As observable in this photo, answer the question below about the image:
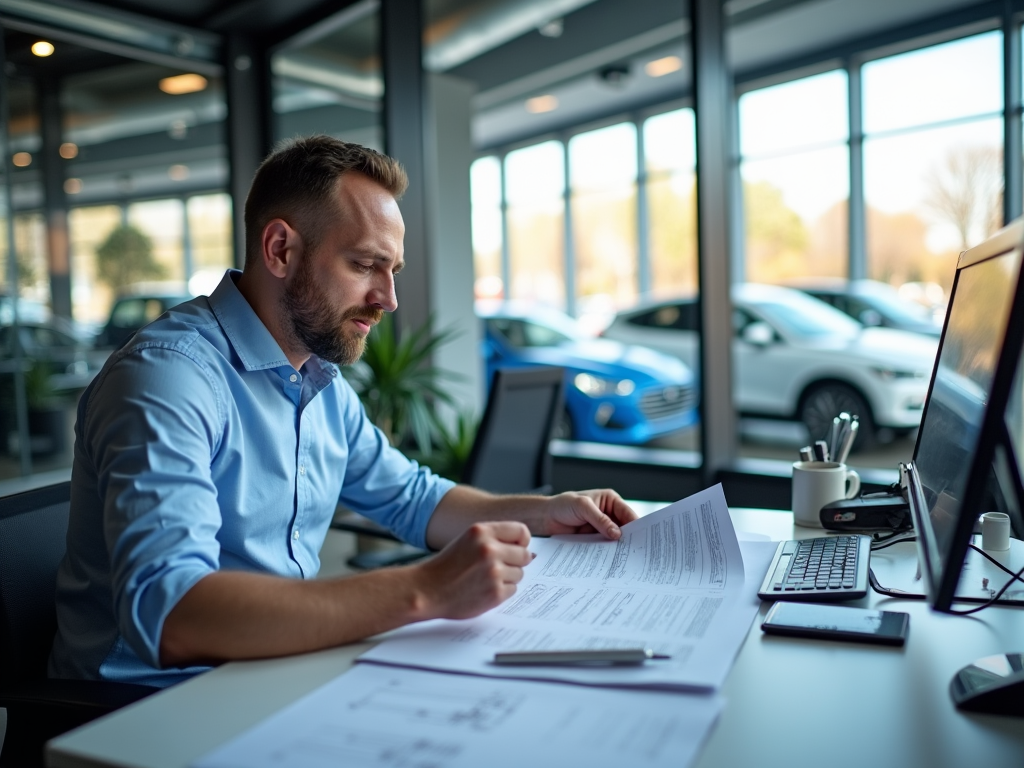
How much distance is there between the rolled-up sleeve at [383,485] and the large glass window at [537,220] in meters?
7.84

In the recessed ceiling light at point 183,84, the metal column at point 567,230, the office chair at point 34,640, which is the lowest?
the office chair at point 34,640

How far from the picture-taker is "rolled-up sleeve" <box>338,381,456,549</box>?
1625 millimetres

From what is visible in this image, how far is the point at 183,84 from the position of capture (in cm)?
538

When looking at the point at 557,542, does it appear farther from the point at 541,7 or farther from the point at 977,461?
the point at 541,7

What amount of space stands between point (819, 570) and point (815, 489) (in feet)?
1.31

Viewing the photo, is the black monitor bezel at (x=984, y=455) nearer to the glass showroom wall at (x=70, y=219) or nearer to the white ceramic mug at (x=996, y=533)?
the white ceramic mug at (x=996, y=533)

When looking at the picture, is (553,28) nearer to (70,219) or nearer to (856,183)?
(856,183)

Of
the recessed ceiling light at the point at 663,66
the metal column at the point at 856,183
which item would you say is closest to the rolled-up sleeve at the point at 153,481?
the metal column at the point at 856,183

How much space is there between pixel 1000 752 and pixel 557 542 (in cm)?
77

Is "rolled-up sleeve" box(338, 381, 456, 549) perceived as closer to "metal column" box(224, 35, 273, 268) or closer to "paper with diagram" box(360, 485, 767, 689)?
"paper with diagram" box(360, 485, 767, 689)

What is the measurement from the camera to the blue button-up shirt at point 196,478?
3.26ft

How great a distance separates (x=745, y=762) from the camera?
2.38 ft

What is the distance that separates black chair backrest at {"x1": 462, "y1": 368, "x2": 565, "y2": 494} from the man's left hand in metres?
1.28

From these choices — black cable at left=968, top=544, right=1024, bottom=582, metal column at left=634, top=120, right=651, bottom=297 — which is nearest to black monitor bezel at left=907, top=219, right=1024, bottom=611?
black cable at left=968, top=544, right=1024, bottom=582
